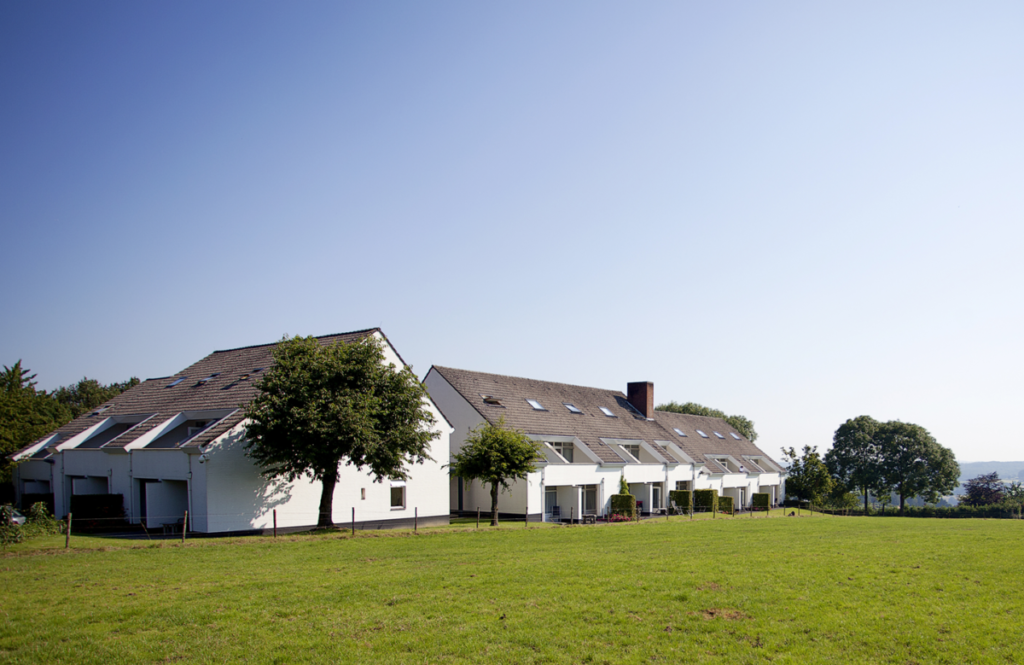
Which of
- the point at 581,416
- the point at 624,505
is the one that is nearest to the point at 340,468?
the point at 624,505

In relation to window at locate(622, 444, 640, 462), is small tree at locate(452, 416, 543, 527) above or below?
above

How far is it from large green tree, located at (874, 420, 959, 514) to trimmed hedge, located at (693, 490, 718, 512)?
39.0 meters

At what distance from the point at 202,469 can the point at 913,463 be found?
73.0m

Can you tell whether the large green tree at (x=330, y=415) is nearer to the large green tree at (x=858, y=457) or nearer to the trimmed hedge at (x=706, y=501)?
the trimmed hedge at (x=706, y=501)

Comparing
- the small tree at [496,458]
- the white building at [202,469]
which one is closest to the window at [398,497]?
the white building at [202,469]

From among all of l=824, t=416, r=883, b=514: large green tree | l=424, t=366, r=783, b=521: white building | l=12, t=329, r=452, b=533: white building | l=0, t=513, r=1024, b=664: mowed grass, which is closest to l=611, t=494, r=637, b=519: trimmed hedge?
l=424, t=366, r=783, b=521: white building

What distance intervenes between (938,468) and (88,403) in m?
89.5

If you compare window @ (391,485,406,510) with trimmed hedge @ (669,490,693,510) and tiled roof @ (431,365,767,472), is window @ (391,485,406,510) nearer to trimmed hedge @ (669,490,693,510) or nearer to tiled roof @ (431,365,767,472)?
tiled roof @ (431,365,767,472)

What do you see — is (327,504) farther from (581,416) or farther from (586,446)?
(581,416)

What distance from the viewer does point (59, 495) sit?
31.3 meters

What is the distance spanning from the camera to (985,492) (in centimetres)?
7394

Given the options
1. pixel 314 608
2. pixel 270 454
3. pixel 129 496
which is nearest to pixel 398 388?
pixel 270 454

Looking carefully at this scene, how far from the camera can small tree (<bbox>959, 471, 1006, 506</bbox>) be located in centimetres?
7300

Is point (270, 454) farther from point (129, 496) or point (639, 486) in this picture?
point (639, 486)
